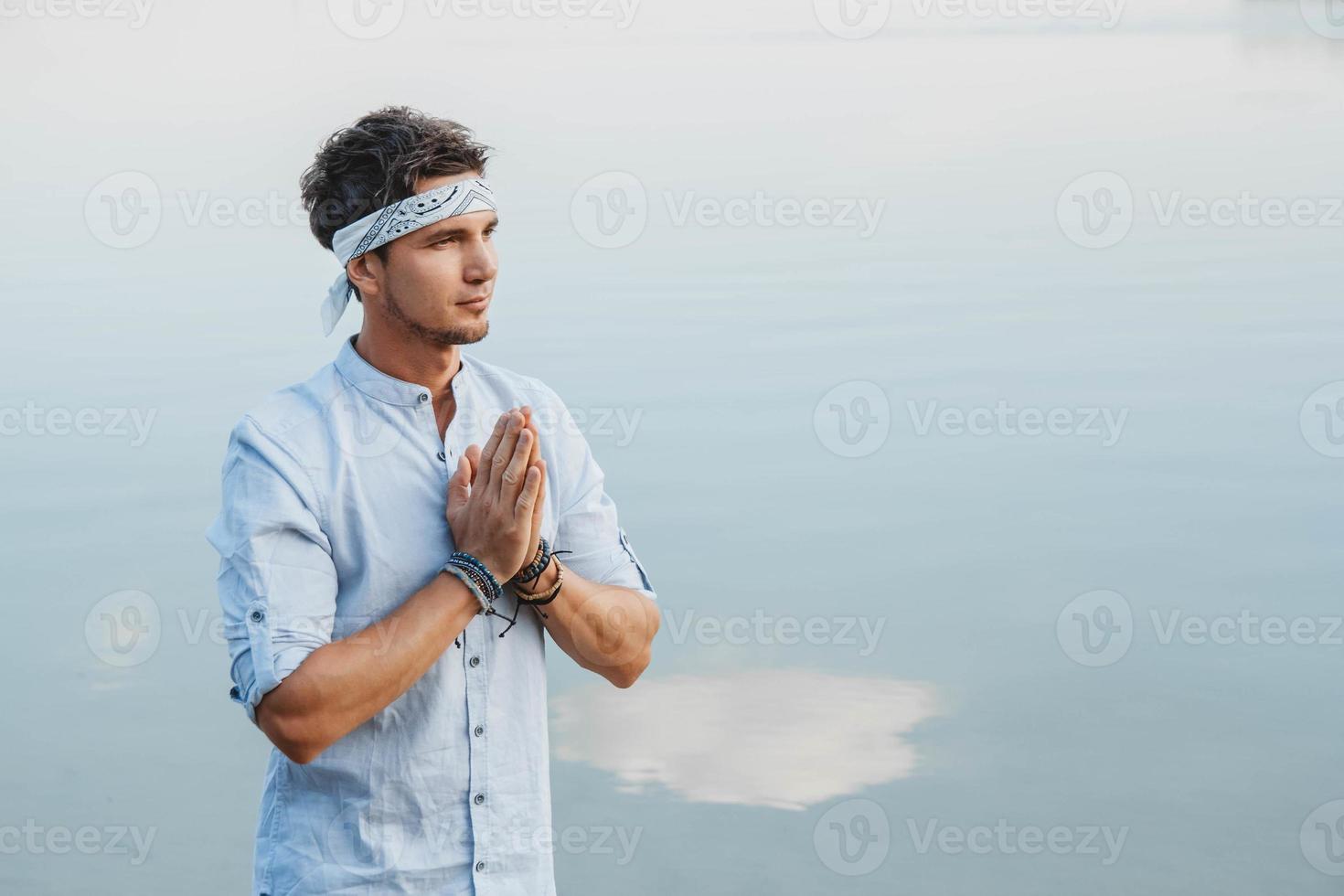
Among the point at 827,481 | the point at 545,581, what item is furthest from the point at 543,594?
the point at 827,481

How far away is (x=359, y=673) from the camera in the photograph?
6.53 feet

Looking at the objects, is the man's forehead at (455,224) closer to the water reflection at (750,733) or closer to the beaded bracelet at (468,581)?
the beaded bracelet at (468,581)

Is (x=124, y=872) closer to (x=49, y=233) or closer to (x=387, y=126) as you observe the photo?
(x=387, y=126)

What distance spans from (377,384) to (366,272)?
0.53ft

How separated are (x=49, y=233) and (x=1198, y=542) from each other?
9720 millimetres

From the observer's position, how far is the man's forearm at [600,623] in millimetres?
2182

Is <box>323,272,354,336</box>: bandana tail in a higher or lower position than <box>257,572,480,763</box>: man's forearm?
higher

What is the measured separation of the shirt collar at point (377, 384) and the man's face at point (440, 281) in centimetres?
7

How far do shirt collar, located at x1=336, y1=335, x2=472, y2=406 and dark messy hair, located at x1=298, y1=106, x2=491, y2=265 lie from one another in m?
0.21

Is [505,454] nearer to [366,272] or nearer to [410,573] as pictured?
[410,573]

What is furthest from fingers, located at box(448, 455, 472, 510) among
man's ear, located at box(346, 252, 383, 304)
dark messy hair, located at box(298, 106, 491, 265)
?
dark messy hair, located at box(298, 106, 491, 265)

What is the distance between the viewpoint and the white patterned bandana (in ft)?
7.24

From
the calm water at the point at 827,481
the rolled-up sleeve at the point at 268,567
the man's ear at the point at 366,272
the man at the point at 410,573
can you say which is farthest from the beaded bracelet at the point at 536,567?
the calm water at the point at 827,481

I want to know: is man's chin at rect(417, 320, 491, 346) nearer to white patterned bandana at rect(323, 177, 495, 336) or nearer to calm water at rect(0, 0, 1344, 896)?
white patterned bandana at rect(323, 177, 495, 336)
